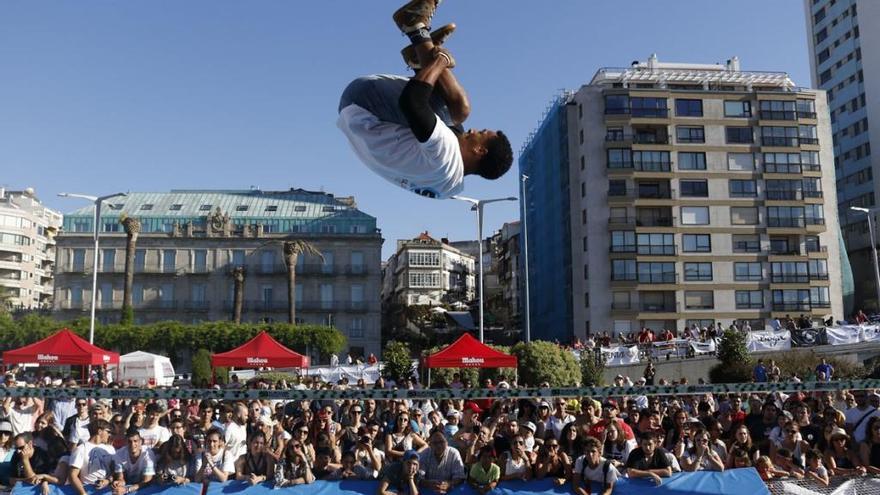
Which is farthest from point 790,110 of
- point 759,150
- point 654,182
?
point 654,182

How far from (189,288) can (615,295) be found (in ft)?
124

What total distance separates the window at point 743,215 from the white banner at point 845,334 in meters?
21.2

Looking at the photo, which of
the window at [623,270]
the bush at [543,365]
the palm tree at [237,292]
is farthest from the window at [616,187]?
the palm tree at [237,292]

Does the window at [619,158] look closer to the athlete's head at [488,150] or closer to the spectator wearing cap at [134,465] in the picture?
the spectator wearing cap at [134,465]

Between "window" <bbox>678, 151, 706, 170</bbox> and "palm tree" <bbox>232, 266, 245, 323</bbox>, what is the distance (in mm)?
37268

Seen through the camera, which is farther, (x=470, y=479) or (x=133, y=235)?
(x=133, y=235)

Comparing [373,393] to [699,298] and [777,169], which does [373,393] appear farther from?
[777,169]

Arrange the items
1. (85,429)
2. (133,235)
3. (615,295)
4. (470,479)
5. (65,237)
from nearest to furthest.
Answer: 1. (470,479)
2. (85,429)
3. (615,295)
4. (133,235)
5. (65,237)

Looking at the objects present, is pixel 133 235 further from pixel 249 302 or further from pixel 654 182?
pixel 654 182

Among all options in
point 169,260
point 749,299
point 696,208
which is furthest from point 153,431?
→ point 169,260

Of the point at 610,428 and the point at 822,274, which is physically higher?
the point at 822,274

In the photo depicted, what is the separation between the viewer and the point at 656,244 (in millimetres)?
59844

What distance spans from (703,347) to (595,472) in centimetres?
3266

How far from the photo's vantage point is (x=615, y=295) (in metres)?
59.4
